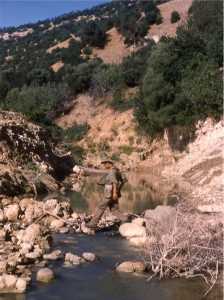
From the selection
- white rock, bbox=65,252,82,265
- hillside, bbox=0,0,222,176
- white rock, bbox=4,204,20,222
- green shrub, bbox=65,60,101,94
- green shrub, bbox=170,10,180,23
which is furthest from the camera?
green shrub, bbox=170,10,180,23

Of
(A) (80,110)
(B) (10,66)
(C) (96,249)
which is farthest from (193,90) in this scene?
(B) (10,66)

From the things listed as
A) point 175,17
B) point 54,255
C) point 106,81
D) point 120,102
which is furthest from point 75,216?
point 175,17

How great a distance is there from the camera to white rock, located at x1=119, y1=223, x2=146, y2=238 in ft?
56.0

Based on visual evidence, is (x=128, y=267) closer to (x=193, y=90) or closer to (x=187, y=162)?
(x=187, y=162)

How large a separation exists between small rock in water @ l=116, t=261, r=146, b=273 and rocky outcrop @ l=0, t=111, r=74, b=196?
35.2 ft

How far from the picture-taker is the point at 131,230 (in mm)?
17312

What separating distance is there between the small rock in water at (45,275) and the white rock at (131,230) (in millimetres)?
4504

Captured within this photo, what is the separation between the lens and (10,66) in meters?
87.4

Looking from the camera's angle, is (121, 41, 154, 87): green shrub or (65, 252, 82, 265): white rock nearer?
(65, 252, 82, 265): white rock

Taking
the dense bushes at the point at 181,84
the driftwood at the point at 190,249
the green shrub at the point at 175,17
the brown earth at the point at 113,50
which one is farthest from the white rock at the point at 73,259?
the green shrub at the point at 175,17

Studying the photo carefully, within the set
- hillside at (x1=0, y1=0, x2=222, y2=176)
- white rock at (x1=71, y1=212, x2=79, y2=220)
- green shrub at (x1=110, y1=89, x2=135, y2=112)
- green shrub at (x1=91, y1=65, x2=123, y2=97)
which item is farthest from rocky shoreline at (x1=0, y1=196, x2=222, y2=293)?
green shrub at (x1=91, y1=65, x2=123, y2=97)

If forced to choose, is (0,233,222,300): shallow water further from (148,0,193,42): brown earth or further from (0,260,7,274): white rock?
(148,0,193,42): brown earth

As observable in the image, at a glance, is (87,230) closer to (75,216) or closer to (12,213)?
(75,216)

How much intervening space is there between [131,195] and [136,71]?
30471 mm
